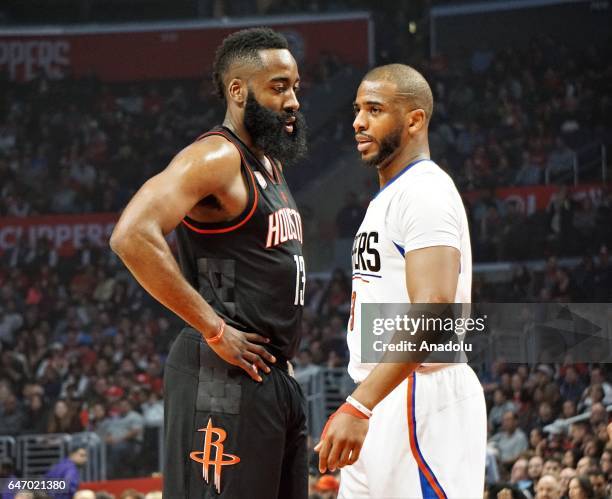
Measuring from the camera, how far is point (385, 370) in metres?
2.81

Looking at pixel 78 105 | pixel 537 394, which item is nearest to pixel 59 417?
pixel 537 394

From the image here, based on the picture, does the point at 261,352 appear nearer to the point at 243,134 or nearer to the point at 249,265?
the point at 249,265

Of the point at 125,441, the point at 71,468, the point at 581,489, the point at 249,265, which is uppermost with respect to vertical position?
the point at 249,265

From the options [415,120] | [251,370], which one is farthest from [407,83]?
[251,370]

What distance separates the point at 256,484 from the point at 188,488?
0.24 m

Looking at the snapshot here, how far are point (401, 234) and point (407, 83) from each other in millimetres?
578

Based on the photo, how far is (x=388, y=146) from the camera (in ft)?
10.8

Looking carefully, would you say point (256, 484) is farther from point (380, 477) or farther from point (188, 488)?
point (380, 477)

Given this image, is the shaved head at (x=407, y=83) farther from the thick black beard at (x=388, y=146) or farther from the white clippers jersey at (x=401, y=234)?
the white clippers jersey at (x=401, y=234)

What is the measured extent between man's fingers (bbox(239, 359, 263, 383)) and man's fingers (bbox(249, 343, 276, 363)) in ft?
0.18

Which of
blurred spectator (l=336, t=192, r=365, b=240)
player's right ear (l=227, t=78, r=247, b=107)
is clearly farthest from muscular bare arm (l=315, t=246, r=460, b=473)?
blurred spectator (l=336, t=192, r=365, b=240)

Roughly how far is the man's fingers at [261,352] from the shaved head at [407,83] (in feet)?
3.30

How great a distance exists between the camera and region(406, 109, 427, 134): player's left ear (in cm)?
330

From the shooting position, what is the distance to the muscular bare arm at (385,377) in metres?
2.78
